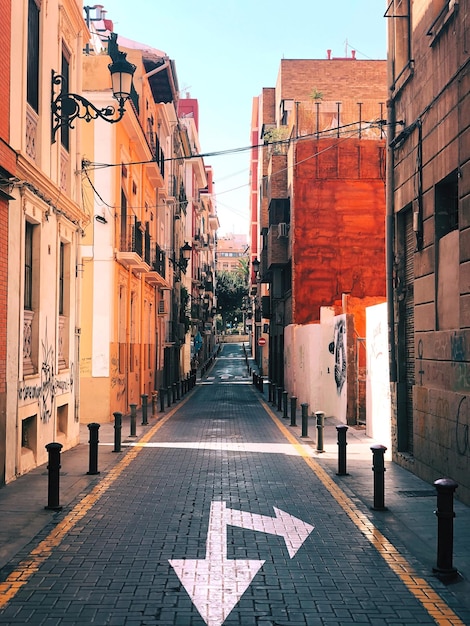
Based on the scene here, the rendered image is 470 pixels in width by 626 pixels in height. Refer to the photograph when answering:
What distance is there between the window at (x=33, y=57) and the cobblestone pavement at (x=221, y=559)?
6.43 m

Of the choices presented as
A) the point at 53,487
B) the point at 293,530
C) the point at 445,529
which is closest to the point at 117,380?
the point at 53,487

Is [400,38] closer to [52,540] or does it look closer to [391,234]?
[391,234]

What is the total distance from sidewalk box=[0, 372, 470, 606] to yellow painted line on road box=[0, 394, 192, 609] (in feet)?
0.52

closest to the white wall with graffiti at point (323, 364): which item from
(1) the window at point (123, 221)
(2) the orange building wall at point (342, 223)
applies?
(2) the orange building wall at point (342, 223)

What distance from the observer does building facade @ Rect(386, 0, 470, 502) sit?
368 inches

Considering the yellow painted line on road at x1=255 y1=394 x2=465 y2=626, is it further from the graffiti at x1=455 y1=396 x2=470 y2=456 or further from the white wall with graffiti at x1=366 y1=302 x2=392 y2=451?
the white wall with graffiti at x1=366 y1=302 x2=392 y2=451

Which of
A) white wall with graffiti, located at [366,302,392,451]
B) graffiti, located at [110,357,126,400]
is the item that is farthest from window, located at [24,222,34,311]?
graffiti, located at [110,357,126,400]

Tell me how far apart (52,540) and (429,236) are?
22.6ft

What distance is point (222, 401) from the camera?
94.9 ft

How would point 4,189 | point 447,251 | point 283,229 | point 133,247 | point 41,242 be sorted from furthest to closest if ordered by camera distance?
point 283,229, point 133,247, point 41,242, point 4,189, point 447,251

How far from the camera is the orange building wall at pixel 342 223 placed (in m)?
26.6

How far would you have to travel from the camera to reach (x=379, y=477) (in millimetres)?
8891

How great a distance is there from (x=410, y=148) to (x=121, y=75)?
Result: 495cm

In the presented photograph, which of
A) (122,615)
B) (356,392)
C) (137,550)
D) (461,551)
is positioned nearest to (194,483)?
(137,550)
